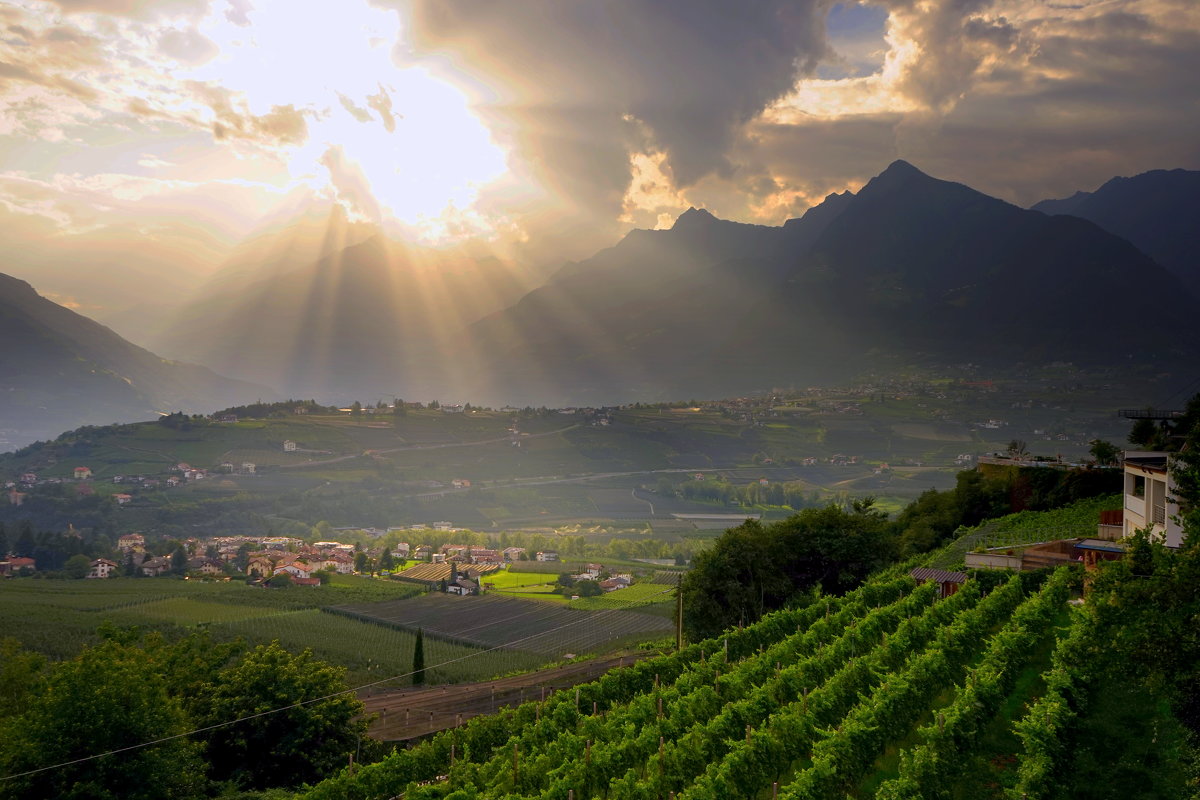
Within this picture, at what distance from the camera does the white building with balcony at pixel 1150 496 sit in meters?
23.4

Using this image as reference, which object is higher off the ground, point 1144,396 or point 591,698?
point 1144,396

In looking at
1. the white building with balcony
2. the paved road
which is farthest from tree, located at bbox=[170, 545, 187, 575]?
the white building with balcony

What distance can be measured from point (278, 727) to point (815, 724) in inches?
586

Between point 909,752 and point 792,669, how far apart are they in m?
4.67

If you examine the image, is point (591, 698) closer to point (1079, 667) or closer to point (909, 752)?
point (909, 752)

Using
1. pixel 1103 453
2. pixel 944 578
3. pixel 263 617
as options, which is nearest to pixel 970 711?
pixel 944 578

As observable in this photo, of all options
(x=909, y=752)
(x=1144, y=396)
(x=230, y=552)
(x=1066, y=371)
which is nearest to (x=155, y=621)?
(x=230, y=552)

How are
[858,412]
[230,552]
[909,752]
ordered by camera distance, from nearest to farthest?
[909,752], [230,552], [858,412]

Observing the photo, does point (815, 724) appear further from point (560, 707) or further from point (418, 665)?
point (418, 665)

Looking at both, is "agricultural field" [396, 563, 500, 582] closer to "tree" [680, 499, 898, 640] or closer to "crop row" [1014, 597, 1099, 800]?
"tree" [680, 499, 898, 640]

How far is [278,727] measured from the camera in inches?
872

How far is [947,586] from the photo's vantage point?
1029 inches

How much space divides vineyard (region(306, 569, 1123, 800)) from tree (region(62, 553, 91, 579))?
80.7 metres

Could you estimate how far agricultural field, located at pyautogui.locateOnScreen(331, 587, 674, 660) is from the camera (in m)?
53.4
